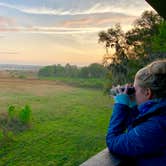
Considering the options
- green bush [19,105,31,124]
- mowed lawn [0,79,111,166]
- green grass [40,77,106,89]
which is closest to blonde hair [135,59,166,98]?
mowed lawn [0,79,111,166]

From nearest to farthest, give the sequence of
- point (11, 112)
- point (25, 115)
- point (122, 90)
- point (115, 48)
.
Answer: point (122, 90), point (115, 48), point (11, 112), point (25, 115)

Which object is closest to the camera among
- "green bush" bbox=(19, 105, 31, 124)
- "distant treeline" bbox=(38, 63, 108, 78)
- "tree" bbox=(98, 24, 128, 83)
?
"tree" bbox=(98, 24, 128, 83)

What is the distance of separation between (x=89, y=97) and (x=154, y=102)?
14.4 meters

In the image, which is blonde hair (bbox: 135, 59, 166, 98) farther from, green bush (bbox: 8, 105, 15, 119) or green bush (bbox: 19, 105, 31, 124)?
green bush (bbox: 8, 105, 15, 119)

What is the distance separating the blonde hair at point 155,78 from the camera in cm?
77

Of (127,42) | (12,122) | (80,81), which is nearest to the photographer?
(127,42)

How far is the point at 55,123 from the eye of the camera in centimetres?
1429

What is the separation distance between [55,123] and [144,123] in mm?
13660

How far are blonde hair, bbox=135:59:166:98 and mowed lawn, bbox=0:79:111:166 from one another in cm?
1016

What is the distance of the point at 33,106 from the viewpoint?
14.6 m

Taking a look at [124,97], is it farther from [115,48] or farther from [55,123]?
[55,123]

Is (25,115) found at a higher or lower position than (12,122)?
higher

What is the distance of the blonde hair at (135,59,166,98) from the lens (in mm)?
774

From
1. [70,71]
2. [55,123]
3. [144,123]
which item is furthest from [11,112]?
[144,123]
